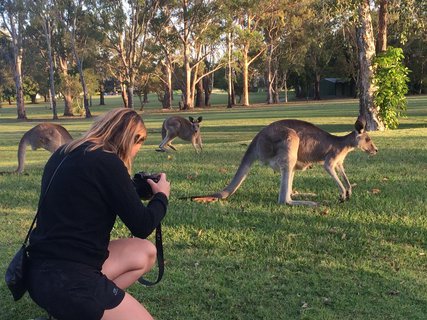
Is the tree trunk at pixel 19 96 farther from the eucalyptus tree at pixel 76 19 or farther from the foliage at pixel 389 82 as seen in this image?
the foliage at pixel 389 82

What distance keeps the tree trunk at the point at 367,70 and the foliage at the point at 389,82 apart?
0.17 metres

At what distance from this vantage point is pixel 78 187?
2.47 metres

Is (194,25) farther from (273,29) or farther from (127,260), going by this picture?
(127,260)

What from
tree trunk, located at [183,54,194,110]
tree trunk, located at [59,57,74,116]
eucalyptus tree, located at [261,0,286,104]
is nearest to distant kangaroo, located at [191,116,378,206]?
tree trunk, located at [183,54,194,110]

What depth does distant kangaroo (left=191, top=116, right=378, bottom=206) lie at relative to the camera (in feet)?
20.6

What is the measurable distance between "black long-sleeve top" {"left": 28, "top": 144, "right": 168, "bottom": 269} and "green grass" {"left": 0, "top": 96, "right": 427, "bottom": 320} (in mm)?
1214

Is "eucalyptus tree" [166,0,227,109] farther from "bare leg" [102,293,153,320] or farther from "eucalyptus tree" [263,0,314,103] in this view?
"bare leg" [102,293,153,320]

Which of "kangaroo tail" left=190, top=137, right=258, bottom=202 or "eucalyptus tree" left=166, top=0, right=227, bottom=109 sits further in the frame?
"eucalyptus tree" left=166, top=0, right=227, bottom=109

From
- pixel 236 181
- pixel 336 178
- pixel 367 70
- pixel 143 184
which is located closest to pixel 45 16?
pixel 367 70

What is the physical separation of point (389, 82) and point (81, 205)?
14.5 m

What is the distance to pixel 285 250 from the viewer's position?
15.3 ft

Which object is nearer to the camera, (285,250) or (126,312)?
(126,312)

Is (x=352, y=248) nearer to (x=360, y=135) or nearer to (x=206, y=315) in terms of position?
(x=206, y=315)

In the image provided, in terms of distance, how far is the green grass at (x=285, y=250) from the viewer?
358 centimetres
